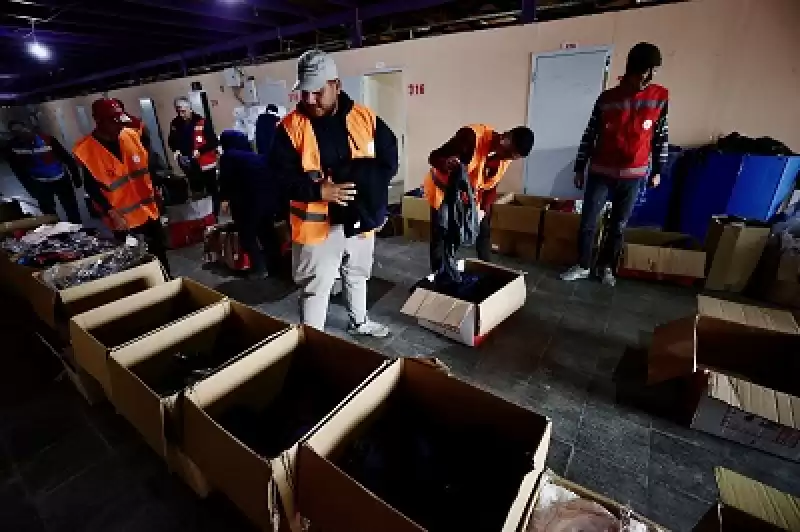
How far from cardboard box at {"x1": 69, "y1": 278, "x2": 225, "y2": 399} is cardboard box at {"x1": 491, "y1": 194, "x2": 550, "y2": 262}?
2714 millimetres

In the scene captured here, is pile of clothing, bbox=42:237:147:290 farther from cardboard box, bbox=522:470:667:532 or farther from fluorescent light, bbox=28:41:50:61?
fluorescent light, bbox=28:41:50:61

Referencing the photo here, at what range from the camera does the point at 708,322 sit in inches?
77.2

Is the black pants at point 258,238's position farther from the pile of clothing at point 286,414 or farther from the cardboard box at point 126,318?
the pile of clothing at point 286,414

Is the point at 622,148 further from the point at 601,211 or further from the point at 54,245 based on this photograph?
the point at 54,245

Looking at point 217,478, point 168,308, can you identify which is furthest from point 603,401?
point 168,308

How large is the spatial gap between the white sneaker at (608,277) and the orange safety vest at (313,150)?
7.47 feet

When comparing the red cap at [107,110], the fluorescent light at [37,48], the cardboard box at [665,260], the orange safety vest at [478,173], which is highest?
the fluorescent light at [37,48]

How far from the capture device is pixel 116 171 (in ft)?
8.03

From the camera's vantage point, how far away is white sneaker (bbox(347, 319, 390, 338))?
249 centimetres

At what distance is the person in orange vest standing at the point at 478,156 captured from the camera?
230 cm

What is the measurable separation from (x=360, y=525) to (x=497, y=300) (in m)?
1.69

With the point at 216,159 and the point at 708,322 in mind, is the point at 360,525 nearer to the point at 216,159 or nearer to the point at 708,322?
the point at 708,322

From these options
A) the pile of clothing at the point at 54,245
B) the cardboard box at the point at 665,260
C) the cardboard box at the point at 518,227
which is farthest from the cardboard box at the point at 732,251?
the pile of clothing at the point at 54,245

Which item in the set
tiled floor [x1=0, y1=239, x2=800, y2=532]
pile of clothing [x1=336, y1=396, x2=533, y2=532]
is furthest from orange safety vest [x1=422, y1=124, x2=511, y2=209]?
pile of clothing [x1=336, y1=396, x2=533, y2=532]
